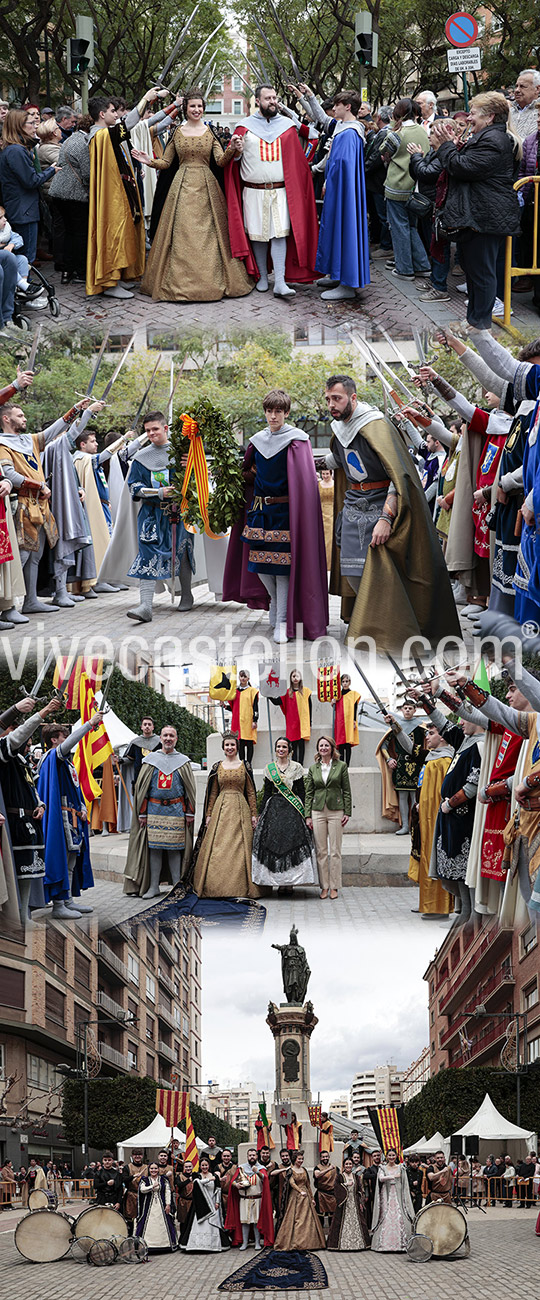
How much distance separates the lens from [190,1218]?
10508 millimetres

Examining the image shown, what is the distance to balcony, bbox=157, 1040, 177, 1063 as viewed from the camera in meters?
24.0

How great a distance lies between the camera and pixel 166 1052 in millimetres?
24625

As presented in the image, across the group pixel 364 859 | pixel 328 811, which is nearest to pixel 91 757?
pixel 328 811

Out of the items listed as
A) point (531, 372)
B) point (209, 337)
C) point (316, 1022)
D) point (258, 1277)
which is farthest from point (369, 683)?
Result: point (316, 1022)

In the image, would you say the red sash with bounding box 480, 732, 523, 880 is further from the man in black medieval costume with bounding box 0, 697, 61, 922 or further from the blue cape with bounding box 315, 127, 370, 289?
the blue cape with bounding box 315, 127, 370, 289

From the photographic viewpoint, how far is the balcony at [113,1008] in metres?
17.9

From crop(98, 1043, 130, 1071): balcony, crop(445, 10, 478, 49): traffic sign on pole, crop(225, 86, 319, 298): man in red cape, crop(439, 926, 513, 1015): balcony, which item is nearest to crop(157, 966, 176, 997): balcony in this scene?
crop(98, 1043, 130, 1071): balcony

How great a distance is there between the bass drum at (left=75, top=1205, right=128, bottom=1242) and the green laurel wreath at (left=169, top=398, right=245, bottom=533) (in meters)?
5.33

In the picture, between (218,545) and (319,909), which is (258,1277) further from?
(218,545)

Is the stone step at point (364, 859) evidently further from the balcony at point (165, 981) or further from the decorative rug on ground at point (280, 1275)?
the balcony at point (165, 981)

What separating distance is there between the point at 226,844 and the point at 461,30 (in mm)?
7287

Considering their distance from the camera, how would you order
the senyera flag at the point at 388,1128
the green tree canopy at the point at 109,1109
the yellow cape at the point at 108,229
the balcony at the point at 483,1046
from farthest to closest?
the balcony at the point at 483,1046 → the green tree canopy at the point at 109,1109 → the senyera flag at the point at 388,1128 → the yellow cape at the point at 108,229

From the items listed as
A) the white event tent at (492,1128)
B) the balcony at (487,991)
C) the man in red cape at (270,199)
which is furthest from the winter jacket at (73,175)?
the balcony at (487,991)

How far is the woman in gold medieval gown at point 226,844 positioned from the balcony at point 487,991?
913cm
